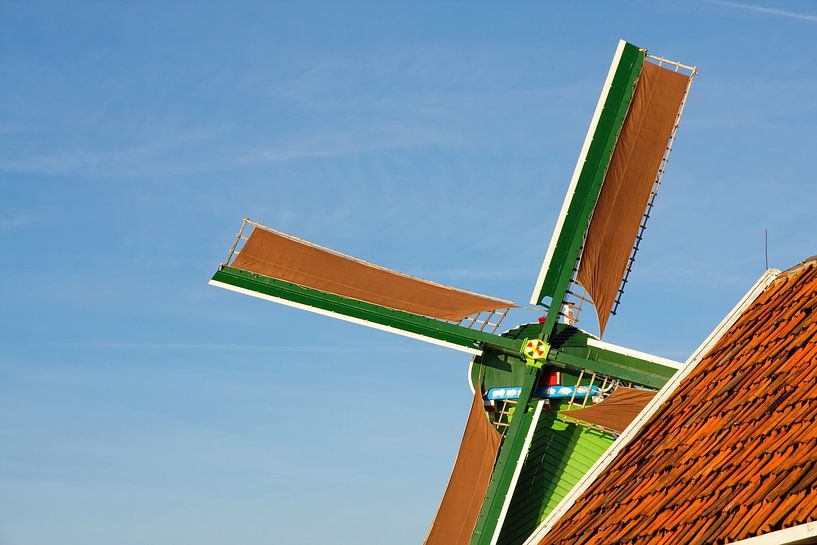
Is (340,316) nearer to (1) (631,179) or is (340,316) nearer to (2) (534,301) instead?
(2) (534,301)

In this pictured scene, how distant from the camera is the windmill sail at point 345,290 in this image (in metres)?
18.1

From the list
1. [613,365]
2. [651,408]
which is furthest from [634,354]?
[651,408]

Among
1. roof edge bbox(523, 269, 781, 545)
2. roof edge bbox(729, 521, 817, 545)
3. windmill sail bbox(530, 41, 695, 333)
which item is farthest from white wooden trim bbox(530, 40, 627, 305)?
roof edge bbox(729, 521, 817, 545)

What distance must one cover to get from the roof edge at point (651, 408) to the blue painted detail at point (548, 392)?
216 inches

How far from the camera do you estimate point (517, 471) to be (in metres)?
17.2

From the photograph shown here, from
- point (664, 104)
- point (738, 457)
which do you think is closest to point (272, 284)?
point (664, 104)

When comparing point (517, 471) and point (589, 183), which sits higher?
point (589, 183)

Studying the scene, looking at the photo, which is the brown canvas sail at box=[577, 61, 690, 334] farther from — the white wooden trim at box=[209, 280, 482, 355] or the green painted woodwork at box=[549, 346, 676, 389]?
the white wooden trim at box=[209, 280, 482, 355]

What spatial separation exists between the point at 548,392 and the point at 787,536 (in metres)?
10.4

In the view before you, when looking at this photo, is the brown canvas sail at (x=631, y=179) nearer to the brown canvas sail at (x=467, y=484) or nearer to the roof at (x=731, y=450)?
the brown canvas sail at (x=467, y=484)

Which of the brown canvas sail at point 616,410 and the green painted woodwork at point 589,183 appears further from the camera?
the green painted woodwork at point 589,183

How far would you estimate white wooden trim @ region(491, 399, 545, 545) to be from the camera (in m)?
17.1

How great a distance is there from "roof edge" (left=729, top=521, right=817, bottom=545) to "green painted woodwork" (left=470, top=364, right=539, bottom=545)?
9.66 metres

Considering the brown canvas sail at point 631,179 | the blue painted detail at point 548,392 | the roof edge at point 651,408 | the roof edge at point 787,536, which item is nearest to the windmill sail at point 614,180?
the brown canvas sail at point 631,179
